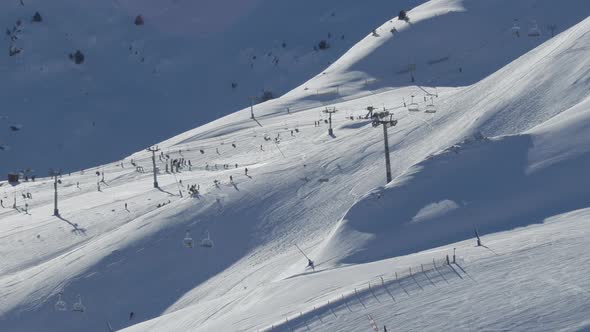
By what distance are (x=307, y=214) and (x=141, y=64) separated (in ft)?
173

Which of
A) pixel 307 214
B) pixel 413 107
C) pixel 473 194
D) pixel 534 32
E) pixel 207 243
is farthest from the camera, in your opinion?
pixel 534 32

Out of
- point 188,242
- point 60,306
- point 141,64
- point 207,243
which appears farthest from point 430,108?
point 141,64

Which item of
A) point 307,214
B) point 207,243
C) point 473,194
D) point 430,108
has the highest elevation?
point 430,108

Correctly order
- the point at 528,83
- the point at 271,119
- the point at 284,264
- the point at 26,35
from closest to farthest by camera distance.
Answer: the point at 284,264, the point at 528,83, the point at 271,119, the point at 26,35

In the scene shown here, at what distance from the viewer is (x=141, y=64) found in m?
93.8

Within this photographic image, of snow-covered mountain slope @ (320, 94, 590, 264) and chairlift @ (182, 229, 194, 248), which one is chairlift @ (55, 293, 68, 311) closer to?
chairlift @ (182, 229, 194, 248)

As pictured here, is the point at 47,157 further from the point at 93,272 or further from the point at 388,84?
the point at 93,272

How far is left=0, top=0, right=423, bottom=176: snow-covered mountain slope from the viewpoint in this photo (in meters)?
82.9

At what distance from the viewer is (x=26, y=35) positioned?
94.6m

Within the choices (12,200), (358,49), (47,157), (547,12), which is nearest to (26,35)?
(47,157)

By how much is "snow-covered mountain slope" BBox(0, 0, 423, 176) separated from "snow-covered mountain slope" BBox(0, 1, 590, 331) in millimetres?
20617

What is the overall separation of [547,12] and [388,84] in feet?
45.8

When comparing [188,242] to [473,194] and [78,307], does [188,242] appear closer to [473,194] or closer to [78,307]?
[78,307]

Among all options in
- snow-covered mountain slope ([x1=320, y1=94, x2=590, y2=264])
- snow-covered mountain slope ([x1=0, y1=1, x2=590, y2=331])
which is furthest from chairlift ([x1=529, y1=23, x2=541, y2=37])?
snow-covered mountain slope ([x1=320, y1=94, x2=590, y2=264])
